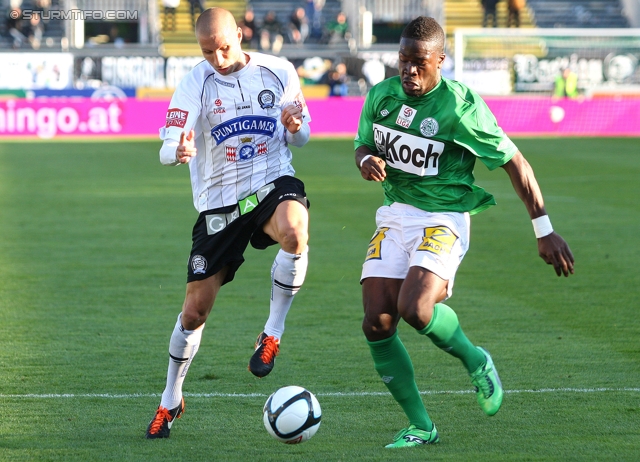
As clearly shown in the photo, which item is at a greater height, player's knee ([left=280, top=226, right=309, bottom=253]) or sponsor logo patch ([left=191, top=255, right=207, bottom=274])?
player's knee ([left=280, top=226, right=309, bottom=253])

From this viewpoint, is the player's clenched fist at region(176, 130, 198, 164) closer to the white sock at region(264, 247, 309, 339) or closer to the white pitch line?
the white sock at region(264, 247, 309, 339)

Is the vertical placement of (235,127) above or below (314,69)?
above

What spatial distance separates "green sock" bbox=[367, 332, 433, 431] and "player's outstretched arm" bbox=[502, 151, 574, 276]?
808mm

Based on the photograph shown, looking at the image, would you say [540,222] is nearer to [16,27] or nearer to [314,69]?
[314,69]

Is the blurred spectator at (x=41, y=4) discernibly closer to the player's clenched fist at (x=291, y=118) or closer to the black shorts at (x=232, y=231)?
the black shorts at (x=232, y=231)

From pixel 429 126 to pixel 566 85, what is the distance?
25220mm

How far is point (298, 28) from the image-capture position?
3247 cm

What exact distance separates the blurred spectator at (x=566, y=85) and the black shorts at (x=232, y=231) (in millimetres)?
24599

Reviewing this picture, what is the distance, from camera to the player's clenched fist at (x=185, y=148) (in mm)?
4883

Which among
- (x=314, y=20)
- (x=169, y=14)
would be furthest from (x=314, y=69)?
(x=169, y=14)

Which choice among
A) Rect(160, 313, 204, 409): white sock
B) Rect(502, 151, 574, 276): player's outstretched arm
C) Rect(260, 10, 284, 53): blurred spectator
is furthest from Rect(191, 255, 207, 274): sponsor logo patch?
Rect(260, 10, 284, 53): blurred spectator

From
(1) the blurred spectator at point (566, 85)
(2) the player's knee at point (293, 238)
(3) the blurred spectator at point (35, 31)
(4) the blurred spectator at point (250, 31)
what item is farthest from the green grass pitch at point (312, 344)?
(4) the blurred spectator at point (250, 31)

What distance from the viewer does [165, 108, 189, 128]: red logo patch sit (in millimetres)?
5102

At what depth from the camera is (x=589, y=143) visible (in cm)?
2508
